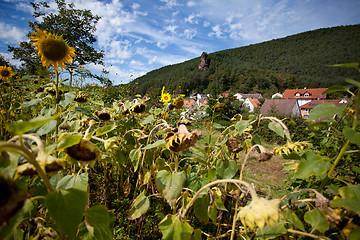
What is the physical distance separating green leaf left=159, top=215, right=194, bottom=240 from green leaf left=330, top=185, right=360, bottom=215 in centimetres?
49

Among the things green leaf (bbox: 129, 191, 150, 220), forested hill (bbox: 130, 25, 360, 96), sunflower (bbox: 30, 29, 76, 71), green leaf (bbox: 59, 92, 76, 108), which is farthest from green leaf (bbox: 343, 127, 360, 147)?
forested hill (bbox: 130, 25, 360, 96)

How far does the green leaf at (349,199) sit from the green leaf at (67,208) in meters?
0.76

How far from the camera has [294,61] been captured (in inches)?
2453

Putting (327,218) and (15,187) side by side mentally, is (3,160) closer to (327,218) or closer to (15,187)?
(15,187)

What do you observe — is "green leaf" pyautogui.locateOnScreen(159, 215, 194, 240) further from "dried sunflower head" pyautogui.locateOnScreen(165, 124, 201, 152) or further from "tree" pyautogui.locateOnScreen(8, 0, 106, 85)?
"tree" pyautogui.locateOnScreen(8, 0, 106, 85)

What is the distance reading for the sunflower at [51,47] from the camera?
1206mm

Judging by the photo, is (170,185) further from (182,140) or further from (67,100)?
(67,100)

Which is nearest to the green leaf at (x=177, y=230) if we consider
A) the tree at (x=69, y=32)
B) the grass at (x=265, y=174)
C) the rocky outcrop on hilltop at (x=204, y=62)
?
the grass at (x=265, y=174)

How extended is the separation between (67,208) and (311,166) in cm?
88

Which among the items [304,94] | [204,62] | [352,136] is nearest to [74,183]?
[352,136]

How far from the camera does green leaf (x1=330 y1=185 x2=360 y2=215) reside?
0.53 metres

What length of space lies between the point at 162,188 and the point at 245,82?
57622mm

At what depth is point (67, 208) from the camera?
1.39ft

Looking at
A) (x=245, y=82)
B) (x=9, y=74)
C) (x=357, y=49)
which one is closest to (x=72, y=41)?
(x=9, y=74)
